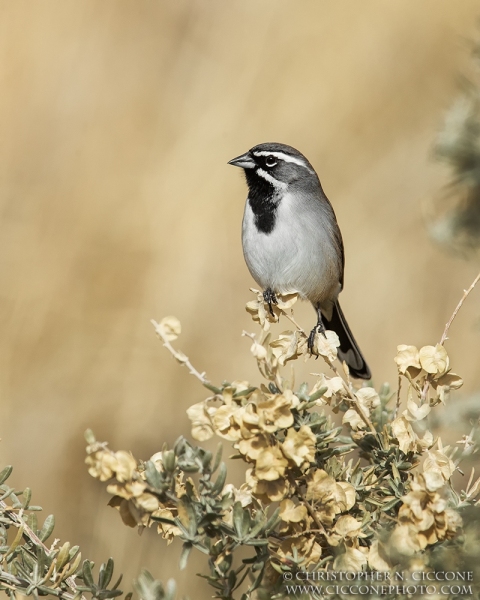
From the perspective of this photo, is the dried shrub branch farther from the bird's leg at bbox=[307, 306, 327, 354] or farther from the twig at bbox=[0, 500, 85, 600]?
the bird's leg at bbox=[307, 306, 327, 354]

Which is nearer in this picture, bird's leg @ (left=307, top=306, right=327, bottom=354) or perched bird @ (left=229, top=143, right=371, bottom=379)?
bird's leg @ (left=307, top=306, right=327, bottom=354)

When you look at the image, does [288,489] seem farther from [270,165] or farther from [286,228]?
[270,165]

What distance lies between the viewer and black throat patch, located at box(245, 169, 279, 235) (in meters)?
3.07

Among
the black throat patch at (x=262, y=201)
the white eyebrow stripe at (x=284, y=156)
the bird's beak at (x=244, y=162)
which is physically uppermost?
the white eyebrow stripe at (x=284, y=156)

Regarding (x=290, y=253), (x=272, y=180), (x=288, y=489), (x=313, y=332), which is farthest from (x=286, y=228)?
(x=288, y=489)

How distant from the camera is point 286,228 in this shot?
3064 mm

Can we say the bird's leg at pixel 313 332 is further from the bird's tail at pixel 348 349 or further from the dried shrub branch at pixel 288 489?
the dried shrub branch at pixel 288 489

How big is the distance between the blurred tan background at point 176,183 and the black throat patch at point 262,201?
117 centimetres

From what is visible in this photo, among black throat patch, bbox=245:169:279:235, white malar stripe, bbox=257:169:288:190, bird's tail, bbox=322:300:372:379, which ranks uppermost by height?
white malar stripe, bbox=257:169:288:190

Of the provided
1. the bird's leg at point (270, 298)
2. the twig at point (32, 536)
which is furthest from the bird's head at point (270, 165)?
the twig at point (32, 536)

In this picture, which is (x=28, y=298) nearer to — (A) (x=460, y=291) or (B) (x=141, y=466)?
(A) (x=460, y=291)

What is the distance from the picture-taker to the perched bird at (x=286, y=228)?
305 centimetres

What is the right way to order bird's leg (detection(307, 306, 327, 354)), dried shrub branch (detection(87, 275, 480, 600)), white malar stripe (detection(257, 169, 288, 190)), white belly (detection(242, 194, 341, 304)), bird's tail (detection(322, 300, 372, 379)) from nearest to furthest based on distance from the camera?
dried shrub branch (detection(87, 275, 480, 600)) < bird's leg (detection(307, 306, 327, 354)) < white belly (detection(242, 194, 341, 304)) < white malar stripe (detection(257, 169, 288, 190)) < bird's tail (detection(322, 300, 372, 379))

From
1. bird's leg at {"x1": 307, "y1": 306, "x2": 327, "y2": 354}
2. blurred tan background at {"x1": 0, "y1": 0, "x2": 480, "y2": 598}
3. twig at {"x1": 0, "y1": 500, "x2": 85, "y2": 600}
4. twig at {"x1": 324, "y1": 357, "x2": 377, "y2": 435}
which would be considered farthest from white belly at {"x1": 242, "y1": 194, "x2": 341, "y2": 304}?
twig at {"x1": 0, "y1": 500, "x2": 85, "y2": 600}
